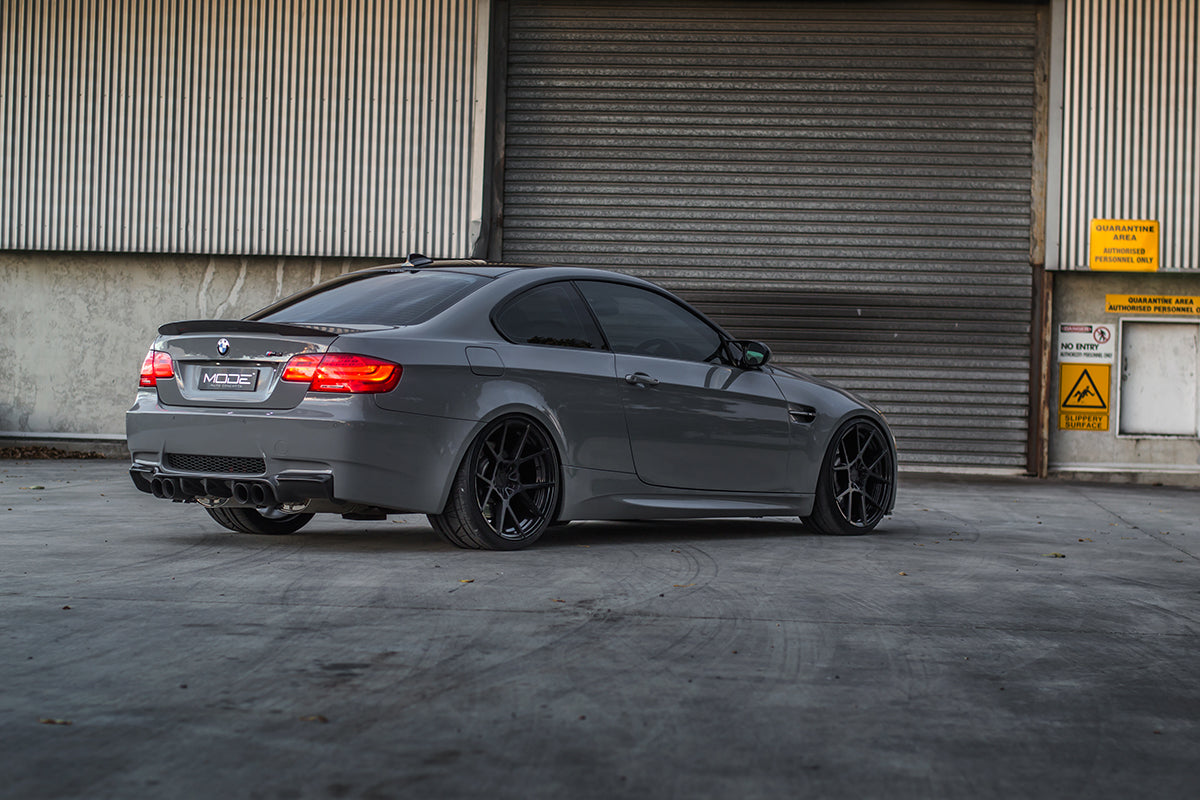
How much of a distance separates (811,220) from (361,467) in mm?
11021

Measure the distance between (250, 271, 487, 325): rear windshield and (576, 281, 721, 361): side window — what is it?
2.28 feet

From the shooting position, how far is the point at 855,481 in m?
8.07

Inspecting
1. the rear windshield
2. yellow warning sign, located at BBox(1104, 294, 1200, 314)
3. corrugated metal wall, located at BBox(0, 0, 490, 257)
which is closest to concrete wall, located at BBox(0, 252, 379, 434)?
corrugated metal wall, located at BBox(0, 0, 490, 257)

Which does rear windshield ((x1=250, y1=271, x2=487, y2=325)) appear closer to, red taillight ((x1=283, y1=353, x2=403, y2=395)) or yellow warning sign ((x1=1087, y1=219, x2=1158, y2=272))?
red taillight ((x1=283, y1=353, x2=403, y2=395))

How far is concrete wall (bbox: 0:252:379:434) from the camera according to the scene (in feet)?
54.8

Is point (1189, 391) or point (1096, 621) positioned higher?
point (1189, 391)

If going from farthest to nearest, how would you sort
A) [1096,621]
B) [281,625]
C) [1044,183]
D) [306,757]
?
[1044,183] < [1096,621] < [281,625] < [306,757]

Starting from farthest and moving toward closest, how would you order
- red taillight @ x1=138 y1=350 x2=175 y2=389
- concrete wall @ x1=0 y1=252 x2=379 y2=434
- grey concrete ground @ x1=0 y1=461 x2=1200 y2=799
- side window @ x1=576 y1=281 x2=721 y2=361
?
concrete wall @ x1=0 y1=252 x2=379 y2=434 → side window @ x1=576 y1=281 x2=721 y2=361 → red taillight @ x1=138 y1=350 x2=175 y2=389 → grey concrete ground @ x1=0 y1=461 x2=1200 y2=799

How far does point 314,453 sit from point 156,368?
1.04m

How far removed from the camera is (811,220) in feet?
52.8

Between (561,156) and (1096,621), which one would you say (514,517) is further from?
(561,156)

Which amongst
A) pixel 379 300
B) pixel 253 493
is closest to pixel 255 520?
pixel 253 493

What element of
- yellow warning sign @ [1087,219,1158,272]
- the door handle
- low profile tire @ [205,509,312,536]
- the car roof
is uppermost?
yellow warning sign @ [1087,219,1158,272]

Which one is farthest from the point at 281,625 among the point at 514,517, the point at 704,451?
the point at 704,451
